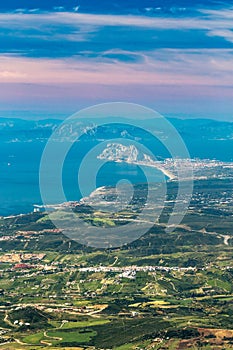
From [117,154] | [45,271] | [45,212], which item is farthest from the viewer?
[117,154]

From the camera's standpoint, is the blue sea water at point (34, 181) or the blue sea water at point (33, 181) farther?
the blue sea water at point (33, 181)

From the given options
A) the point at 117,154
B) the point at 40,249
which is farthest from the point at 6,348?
the point at 117,154

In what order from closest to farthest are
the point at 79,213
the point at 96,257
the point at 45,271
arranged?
1. the point at 45,271
2. the point at 96,257
3. the point at 79,213

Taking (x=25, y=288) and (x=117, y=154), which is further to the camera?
(x=117, y=154)

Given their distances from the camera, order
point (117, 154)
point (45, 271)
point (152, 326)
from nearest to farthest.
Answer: point (152, 326) → point (45, 271) → point (117, 154)

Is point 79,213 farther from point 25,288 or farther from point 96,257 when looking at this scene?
point 25,288

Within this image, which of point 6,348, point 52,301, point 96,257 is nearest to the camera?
point 6,348

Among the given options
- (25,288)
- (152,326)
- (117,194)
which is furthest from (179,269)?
(117,194)

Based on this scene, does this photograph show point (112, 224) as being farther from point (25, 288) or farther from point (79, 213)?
point (25, 288)

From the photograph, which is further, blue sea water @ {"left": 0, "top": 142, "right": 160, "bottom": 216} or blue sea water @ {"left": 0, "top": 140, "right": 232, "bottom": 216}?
blue sea water @ {"left": 0, "top": 140, "right": 232, "bottom": 216}
